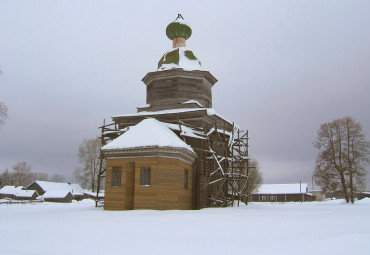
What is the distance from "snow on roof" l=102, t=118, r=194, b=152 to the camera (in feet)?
66.8

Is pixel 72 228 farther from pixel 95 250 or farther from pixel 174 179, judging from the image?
pixel 174 179

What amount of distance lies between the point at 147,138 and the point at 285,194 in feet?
195

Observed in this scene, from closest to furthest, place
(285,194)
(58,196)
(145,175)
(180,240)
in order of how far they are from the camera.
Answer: (180,240) < (145,175) < (58,196) < (285,194)

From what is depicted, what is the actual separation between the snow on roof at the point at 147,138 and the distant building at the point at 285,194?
180ft

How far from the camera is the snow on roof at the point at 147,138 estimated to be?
20.4m

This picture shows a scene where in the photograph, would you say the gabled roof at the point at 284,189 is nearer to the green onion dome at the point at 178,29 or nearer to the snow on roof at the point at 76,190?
the snow on roof at the point at 76,190

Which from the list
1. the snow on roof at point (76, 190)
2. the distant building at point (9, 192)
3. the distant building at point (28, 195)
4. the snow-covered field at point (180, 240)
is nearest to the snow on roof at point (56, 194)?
the distant building at point (28, 195)

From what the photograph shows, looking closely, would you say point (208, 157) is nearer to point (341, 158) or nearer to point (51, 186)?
point (341, 158)

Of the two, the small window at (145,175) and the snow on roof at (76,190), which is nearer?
the small window at (145,175)

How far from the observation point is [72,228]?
11500 mm

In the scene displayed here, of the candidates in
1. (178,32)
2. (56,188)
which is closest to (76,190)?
(56,188)

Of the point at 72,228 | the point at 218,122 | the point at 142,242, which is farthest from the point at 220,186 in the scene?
the point at 142,242

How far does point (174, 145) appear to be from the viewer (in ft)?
66.6

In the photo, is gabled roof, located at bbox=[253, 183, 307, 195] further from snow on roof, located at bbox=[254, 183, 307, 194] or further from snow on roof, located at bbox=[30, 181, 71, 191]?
snow on roof, located at bbox=[30, 181, 71, 191]
